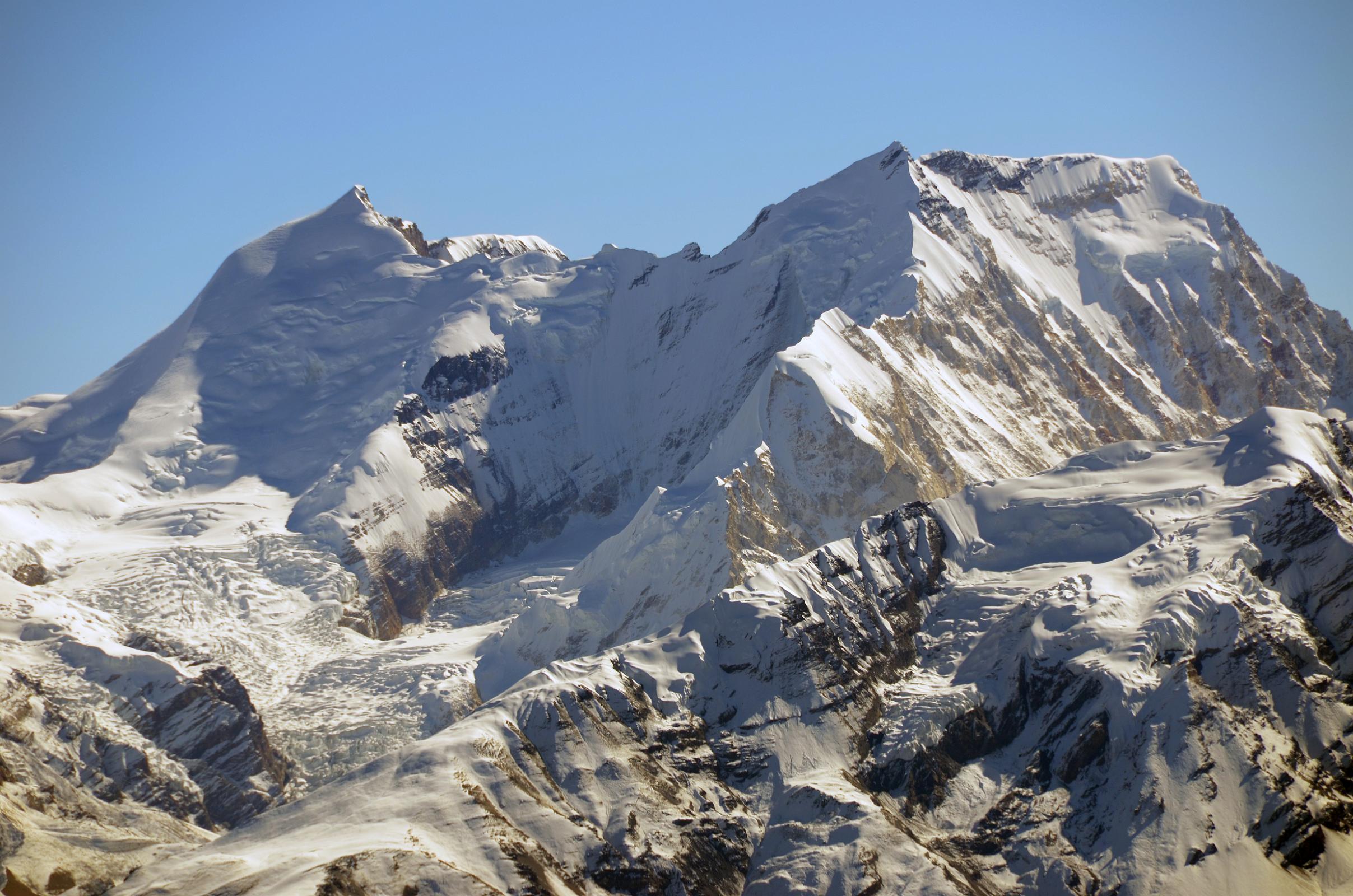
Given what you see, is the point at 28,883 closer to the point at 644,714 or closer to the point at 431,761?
the point at 431,761

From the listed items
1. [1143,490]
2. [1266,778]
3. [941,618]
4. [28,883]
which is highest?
[1143,490]

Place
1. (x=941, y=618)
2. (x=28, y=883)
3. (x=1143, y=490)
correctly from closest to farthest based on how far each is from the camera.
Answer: (x=28, y=883)
(x=941, y=618)
(x=1143, y=490)

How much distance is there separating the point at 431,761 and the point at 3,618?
2878 inches

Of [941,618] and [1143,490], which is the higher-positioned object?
[1143,490]

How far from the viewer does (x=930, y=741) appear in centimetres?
14625

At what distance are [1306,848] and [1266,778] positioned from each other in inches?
228

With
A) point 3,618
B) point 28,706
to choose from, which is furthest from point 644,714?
point 3,618

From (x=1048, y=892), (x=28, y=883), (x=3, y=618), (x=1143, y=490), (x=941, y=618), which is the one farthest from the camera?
(x=3, y=618)

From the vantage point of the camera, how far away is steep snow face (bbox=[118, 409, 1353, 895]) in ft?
442

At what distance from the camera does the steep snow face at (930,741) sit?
135m

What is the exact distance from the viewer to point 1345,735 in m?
146

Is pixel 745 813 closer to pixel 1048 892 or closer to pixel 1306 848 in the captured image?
pixel 1048 892

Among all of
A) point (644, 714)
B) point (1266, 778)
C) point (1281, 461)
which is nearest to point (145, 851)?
point (644, 714)

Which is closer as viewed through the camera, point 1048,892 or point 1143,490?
point 1048,892
